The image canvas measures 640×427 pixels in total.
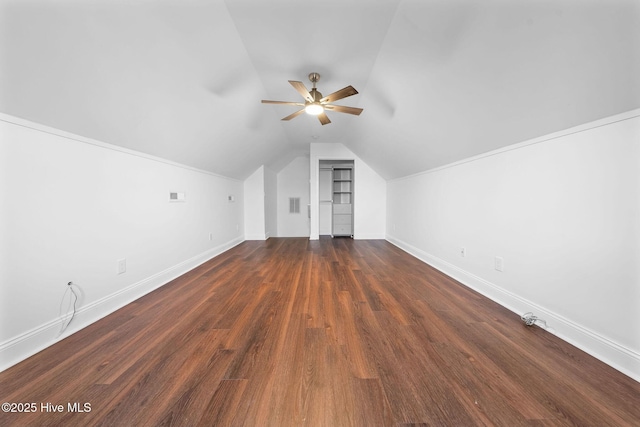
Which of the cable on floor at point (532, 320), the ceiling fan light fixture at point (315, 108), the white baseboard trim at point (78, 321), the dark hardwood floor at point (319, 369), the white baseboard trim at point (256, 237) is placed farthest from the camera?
the white baseboard trim at point (256, 237)

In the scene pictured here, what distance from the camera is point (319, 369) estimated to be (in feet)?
4.10

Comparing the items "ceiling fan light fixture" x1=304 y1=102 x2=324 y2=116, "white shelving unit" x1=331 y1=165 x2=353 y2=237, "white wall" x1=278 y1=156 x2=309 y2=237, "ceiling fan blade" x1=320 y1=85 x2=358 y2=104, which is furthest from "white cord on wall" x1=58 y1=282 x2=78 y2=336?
"white wall" x1=278 y1=156 x2=309 y2=237

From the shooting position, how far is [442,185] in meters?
3.15

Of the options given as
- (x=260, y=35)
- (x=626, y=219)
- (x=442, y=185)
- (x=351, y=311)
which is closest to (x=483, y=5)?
(x=626, y=219)

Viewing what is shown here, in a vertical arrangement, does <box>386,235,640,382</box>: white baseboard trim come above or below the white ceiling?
below

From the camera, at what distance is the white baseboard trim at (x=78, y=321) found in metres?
1.29

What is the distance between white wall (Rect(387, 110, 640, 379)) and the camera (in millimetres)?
1237

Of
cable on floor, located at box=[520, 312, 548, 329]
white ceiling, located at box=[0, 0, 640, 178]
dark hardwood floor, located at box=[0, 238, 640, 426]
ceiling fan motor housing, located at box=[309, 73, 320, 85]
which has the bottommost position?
dark hardwood floor, located at box=[0, 238, 640, 426]

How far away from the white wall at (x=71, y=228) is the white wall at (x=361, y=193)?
127 inches

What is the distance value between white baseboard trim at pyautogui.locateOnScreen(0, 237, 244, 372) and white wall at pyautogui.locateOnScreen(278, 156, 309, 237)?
164 inches

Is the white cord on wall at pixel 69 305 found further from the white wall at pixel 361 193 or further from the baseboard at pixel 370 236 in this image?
the baseboard at pixel 370 236

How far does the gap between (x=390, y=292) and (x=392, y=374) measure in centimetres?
119

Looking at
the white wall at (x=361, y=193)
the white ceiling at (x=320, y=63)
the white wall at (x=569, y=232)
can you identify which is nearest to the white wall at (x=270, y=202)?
the white wall at (x=361, y=193)

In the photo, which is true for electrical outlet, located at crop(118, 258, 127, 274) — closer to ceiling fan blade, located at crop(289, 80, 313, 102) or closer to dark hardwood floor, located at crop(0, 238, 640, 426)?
dark hardwood floor, located at crop(0, 238, 640, 426)
